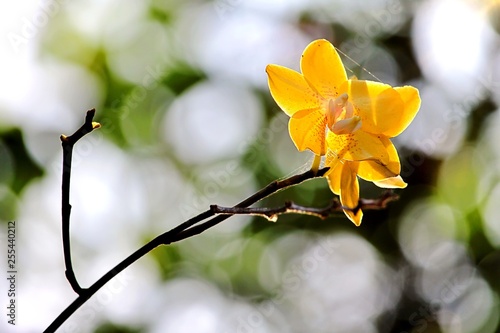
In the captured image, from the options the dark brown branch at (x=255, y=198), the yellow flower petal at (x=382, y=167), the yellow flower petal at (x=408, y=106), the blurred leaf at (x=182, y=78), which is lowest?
the blurred leaf at (x=182, y=78)

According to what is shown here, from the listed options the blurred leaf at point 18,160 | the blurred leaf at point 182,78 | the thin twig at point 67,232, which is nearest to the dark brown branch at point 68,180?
the thin twig at point 67,232

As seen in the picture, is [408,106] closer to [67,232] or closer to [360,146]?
[360,146]

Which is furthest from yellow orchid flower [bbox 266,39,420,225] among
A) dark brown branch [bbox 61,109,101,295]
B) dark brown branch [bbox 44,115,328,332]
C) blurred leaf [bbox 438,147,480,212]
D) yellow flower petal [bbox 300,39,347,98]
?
blurred leaf [bbox 438,147,480,212]

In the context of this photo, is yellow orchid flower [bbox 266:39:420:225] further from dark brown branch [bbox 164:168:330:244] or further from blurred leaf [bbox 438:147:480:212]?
blurred leaf [bbox 438:147:480:212]

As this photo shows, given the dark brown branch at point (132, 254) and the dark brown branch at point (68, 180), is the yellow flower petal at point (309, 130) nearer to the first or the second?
the dark brown branch at point (132, 254)

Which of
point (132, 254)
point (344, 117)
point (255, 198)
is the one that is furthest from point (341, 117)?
point (132, 254)

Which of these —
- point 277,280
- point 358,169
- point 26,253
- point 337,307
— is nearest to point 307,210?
point 358,169

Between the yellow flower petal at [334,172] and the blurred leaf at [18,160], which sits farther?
the blurred leaf at [18,160]

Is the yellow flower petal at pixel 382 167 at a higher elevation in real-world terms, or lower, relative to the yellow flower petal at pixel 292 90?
lower

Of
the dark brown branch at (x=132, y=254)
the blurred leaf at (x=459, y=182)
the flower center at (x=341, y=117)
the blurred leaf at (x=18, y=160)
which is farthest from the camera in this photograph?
the blurred leaf at (x=459, y=182)

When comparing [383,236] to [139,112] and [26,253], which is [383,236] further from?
[26,253]

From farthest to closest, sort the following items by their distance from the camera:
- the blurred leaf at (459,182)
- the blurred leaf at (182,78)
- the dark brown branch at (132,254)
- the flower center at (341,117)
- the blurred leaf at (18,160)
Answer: the blurred leaf at (182,78) → the blurred leaf at (459,182) → the blurred leaf at (18,160) → the flower center at (341,117) → the dark brown branch at (132,254)
